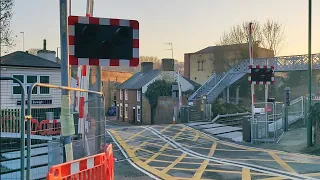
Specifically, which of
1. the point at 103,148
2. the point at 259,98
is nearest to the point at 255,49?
the point at 259,98

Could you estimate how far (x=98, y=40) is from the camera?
5258mm

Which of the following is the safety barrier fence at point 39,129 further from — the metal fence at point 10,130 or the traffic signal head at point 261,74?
the traffic signal head at point 261,74

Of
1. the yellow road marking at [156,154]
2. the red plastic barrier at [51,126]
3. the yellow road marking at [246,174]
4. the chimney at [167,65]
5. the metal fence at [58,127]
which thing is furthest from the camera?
the chimney at [167,65]

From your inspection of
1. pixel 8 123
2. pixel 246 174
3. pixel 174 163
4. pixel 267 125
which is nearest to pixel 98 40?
pixel 8 123

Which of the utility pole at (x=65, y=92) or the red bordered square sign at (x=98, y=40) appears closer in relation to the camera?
the utility pole at (x=65, y=92)

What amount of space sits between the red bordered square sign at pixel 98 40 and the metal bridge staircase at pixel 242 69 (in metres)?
25.1

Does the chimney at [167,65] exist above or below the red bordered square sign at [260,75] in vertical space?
above

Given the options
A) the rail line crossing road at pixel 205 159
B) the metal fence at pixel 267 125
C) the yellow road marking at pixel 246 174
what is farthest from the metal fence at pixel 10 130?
the metal fence at pixel 267 125

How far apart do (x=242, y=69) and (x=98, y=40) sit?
98.6ft

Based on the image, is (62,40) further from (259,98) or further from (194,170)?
(259,98)

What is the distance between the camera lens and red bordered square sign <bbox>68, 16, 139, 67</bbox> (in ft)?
17.0

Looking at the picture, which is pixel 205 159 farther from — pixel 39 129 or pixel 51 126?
pixel 39 129

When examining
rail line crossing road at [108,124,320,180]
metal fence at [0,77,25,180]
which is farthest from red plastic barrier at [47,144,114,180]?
rail line crossing road at [108,124,320,180]

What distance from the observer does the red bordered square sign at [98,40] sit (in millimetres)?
5195
